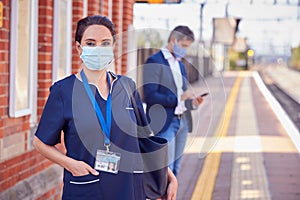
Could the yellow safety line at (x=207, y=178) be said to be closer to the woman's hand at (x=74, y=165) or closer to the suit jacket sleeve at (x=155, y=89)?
the suit jacket sleeve at (x=155, y=89)

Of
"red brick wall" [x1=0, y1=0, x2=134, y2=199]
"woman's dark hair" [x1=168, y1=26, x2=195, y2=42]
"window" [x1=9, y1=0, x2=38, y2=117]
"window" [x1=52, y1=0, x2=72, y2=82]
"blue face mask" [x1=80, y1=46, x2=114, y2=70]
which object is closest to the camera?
"blue face mask" [x1=80, y1=46, x2=114, y2=70]

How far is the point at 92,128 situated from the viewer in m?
3.63

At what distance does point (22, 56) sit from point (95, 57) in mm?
2933

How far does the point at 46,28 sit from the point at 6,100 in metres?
1.27

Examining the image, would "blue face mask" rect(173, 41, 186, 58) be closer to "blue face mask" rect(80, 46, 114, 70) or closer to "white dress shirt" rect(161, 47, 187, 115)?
"white dress shirt" rect(161, 47, 187, 115)

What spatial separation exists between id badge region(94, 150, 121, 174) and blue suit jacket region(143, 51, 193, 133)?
8.62 feet

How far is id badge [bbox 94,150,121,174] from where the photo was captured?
366 centimetres

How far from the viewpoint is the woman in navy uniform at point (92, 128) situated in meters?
3.65

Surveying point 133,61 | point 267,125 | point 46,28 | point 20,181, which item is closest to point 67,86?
point 20,181

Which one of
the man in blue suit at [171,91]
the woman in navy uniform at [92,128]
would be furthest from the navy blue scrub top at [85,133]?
the man in blue suit at [171,91]

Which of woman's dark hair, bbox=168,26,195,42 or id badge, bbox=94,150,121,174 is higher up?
woman's dark hair, bbox=168,26,195,42

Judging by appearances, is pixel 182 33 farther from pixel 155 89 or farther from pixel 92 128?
pixel 92 128

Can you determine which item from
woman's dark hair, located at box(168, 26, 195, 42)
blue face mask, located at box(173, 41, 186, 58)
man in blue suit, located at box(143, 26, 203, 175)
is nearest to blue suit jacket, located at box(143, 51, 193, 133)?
man in blue suit, located at box(143, 26, 203, 175)

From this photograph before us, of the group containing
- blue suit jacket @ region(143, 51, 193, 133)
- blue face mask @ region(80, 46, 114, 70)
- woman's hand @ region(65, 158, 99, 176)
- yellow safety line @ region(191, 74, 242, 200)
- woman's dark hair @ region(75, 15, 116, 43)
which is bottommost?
yellow safety line @ region(191, 74, 242, 200)
